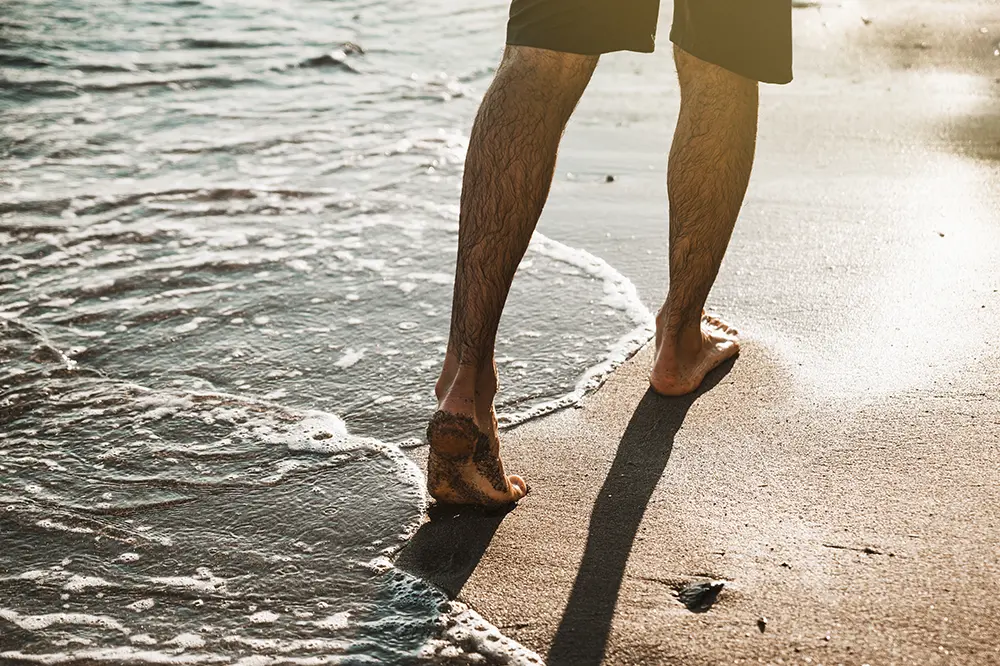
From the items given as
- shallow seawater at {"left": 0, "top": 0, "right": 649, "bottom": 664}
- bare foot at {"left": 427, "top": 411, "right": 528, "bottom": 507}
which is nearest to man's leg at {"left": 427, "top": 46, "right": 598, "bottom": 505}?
bare foot at {"left": 427, "top": 411, "right": 528, "bottom": 507}

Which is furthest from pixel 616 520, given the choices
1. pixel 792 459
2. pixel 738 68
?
pixel 738 68

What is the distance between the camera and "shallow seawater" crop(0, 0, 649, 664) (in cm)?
187

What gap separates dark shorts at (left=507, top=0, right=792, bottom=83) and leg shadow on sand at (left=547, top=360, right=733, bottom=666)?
756mm

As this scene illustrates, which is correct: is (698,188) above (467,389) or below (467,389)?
above

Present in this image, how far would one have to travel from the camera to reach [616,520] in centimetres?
210

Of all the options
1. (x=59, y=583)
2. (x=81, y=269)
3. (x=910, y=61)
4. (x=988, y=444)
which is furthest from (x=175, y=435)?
(x=910, y=61)

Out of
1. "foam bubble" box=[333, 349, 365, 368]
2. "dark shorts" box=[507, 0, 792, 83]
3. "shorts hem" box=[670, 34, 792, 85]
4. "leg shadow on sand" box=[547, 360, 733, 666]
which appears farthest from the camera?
"foam bubble" box=[333, 349, 365, 368]

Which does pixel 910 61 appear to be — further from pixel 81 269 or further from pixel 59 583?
pixel 59 583

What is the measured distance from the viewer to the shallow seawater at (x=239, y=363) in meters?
1.87

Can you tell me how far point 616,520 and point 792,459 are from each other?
0.43 metres

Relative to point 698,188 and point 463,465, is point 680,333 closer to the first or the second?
point 698,188

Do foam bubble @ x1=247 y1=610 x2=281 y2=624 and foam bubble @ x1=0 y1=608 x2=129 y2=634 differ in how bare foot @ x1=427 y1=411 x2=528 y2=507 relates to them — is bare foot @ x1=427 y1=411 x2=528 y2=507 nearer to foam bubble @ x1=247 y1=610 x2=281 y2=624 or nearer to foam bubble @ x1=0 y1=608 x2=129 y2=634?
foam bubble @ x1=247 y1=610 x2=281 y2=624

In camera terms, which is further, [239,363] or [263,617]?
[239,363]

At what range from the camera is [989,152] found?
414cm
